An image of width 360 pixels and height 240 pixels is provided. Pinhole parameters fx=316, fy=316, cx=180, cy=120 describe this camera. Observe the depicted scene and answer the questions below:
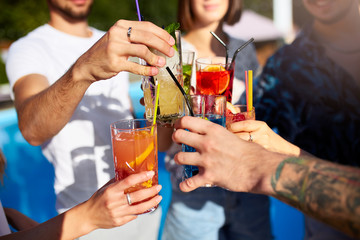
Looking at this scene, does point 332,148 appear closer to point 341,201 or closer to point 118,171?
point 341,201

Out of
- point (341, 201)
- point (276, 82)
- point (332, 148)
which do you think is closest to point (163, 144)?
point (276, 82)

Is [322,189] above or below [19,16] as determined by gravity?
below

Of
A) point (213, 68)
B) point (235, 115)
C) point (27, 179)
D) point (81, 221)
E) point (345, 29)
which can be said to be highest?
point (345, 29)

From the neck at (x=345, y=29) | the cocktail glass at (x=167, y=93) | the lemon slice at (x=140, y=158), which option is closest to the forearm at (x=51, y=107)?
the cocktail glass at (x=167, y=93)

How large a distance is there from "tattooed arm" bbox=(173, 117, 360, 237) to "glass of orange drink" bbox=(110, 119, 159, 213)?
0.69ft

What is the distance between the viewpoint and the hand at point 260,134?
1.45m

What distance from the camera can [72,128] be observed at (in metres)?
2.19

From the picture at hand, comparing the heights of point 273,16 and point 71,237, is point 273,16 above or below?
above

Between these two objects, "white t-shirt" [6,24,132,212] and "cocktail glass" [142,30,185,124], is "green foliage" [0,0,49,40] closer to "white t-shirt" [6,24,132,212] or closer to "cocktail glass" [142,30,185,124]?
"white t-shirt" [6,24,132,212]

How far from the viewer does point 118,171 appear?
1380mm

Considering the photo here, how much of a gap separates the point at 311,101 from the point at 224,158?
1.30 meters

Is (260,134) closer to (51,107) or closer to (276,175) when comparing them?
(276,175)

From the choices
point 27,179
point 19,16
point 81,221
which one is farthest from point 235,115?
point 19,16

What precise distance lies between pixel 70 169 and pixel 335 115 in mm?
1785
